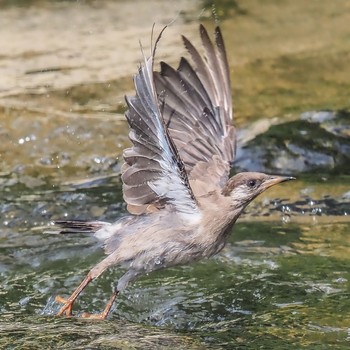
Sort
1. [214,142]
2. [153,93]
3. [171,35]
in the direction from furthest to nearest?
[171,35], [214,142], [153,93]

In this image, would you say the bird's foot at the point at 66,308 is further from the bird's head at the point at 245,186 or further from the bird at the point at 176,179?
the bird's head at the point at 245,186

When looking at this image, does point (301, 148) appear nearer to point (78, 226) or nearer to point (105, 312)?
point (78, 226)

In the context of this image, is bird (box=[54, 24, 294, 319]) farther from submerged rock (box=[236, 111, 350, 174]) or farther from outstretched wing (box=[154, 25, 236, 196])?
submerged rock (box=[236, 111, 350, 174])

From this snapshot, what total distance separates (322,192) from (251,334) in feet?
10.7

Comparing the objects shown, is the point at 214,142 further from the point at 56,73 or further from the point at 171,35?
the point at 171,35

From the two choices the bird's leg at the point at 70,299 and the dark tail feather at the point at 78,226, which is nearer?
the bird's leg at the point at 70,299

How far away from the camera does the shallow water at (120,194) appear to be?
614cm

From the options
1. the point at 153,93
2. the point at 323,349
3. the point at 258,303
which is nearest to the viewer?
the point at 323,349

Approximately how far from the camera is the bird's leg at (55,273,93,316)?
6707mm

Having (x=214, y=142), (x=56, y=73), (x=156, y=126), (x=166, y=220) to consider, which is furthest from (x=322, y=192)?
(x=56, y=73)

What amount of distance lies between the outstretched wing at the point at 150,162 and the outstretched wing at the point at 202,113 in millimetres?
621

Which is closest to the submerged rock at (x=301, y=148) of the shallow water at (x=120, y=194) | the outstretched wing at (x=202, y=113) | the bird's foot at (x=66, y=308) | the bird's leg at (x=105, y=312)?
the shallow water at (x=120, y=194)

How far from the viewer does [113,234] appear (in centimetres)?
725

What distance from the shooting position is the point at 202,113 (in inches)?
300
